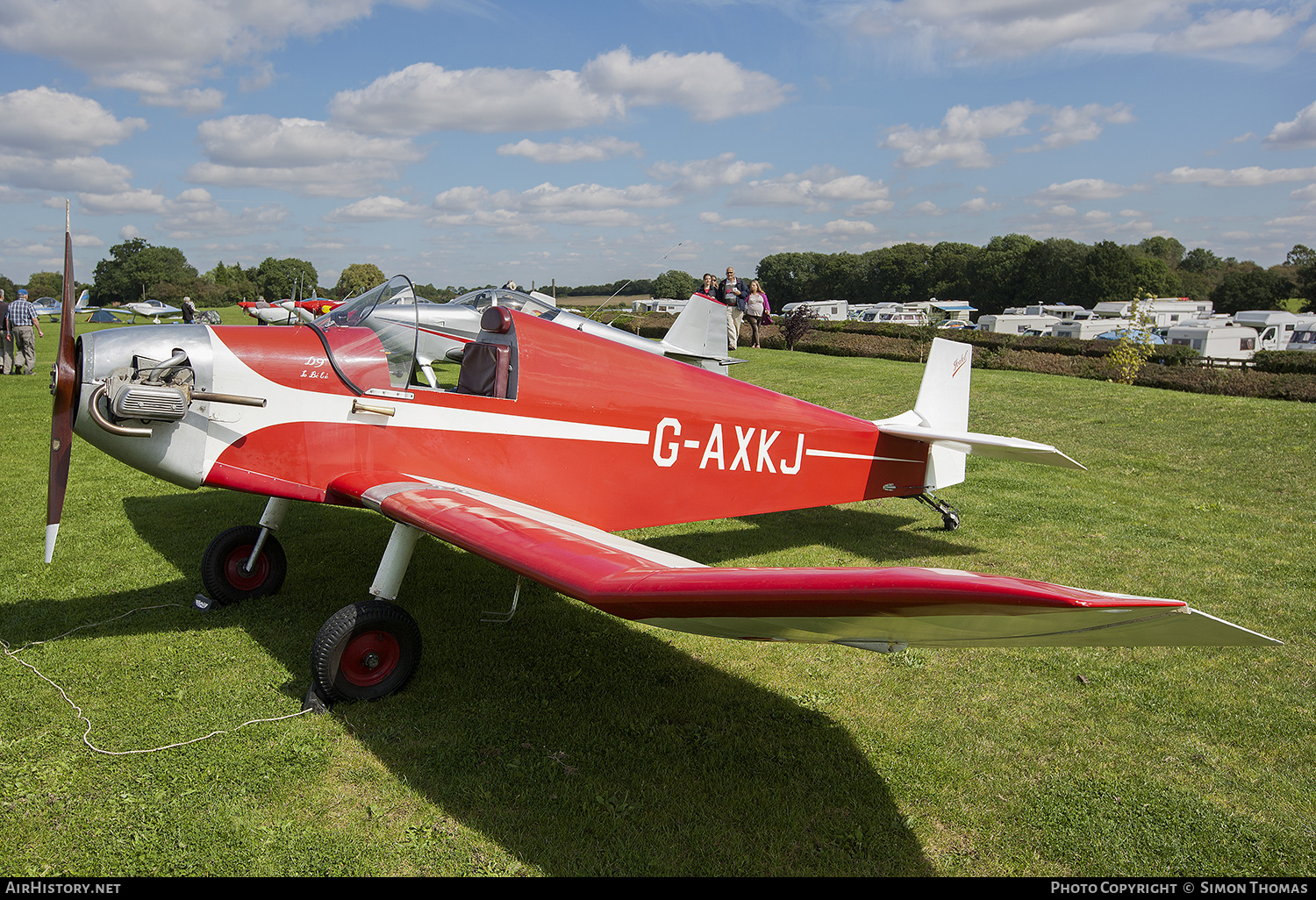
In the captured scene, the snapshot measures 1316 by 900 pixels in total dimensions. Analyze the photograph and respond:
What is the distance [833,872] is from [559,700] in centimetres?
173

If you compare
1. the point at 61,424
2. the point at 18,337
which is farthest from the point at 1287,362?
the point at 18,337

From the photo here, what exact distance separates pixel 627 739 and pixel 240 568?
3.28 meters

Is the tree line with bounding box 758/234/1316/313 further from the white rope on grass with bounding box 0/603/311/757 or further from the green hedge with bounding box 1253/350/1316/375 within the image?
the white rope on grass with bounding box 0/603/311/757

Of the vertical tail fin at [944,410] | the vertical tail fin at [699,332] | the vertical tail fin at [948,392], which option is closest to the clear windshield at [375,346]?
the vertical tail fin at [944,410]

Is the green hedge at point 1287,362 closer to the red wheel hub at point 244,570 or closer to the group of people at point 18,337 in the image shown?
the red wheel hub at point 244,570

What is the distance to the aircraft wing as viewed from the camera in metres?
2.02

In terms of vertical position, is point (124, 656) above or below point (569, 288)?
below

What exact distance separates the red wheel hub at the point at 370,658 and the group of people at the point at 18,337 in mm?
17923

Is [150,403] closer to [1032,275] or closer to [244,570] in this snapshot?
[244,570]

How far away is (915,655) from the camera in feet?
15.2

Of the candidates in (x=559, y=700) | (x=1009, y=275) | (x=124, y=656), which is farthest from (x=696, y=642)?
(x=1009, y=275)

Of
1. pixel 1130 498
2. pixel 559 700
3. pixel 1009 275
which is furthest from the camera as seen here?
pixel 1009 275

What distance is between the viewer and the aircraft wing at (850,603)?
2.02m

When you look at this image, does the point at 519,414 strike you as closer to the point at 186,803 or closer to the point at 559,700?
the point at 559,700
